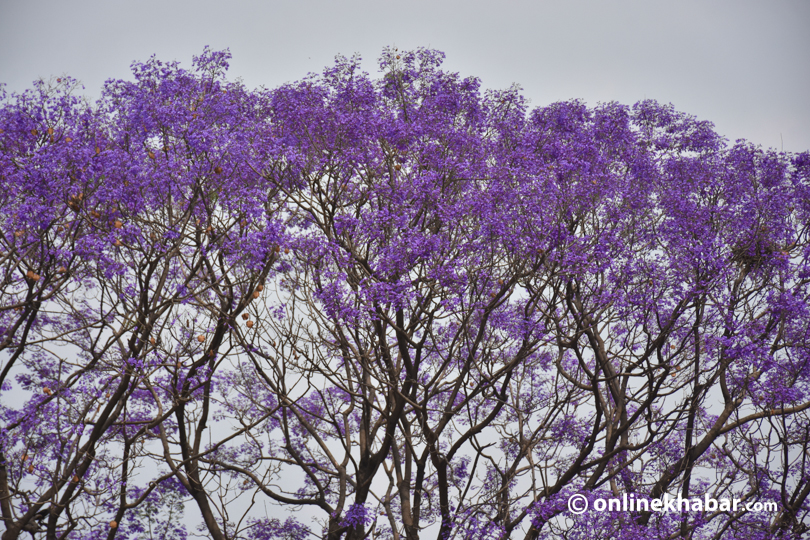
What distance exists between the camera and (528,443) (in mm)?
9523

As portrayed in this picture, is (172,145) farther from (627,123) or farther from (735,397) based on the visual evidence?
(735,397)

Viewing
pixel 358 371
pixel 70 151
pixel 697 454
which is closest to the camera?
pixel 70 151

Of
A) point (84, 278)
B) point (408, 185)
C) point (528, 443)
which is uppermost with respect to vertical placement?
point (408, 185)

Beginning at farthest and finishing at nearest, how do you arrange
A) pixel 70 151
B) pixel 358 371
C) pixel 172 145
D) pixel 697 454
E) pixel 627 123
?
pixel 627 123 → pixel 358 371 → pixel 697 454 → pixel 172 145 → pixel 70 151

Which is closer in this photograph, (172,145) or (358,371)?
(172,145)

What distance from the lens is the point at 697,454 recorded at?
10.2m

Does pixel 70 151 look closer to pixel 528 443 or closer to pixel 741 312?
pixel 528 443

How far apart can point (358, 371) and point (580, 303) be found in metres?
3.66

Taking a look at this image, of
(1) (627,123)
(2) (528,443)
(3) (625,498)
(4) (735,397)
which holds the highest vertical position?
(1) (627,123)

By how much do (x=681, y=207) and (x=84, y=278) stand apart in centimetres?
894

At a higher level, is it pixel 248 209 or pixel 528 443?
pixel 248 209

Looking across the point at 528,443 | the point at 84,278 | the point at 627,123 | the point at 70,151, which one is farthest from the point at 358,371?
the point at 627,123

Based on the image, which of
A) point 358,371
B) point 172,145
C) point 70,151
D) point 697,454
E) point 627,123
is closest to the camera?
point 70,151

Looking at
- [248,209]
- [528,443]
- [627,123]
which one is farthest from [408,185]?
[627,123]
